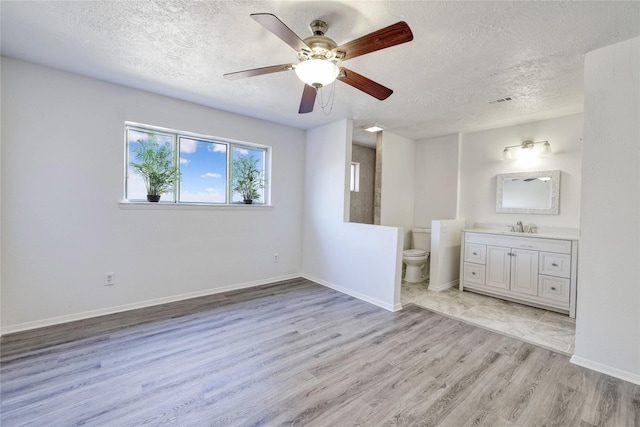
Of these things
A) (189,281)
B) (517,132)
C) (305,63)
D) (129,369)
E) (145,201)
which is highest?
(517,132)

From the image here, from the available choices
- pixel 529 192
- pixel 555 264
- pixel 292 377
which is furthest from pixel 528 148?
pixel 292 377

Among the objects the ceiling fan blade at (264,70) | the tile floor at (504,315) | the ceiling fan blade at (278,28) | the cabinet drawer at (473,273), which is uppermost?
the ceiling fan blade at (278,28)

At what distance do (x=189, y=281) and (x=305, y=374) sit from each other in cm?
216

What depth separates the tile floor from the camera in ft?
8.58

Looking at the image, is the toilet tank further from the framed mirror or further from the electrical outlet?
the electrical outlet

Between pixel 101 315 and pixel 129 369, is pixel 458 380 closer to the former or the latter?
pixel 129 369

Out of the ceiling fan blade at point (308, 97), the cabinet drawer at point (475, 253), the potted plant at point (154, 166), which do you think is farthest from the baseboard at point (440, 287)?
the potted plant at point (154, 166)

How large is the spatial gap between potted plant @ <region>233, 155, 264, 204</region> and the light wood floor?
5.71ft

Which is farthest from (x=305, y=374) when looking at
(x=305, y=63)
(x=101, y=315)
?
(x=101, y=315)

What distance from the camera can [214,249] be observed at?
3.68 metres

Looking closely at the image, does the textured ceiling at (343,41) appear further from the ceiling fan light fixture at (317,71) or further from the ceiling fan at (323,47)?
the ceiling fan light fixture at (317,71)

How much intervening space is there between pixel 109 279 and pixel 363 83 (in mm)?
3161

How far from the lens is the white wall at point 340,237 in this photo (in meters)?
3.31

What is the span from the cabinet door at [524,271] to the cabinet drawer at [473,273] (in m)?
0.37
